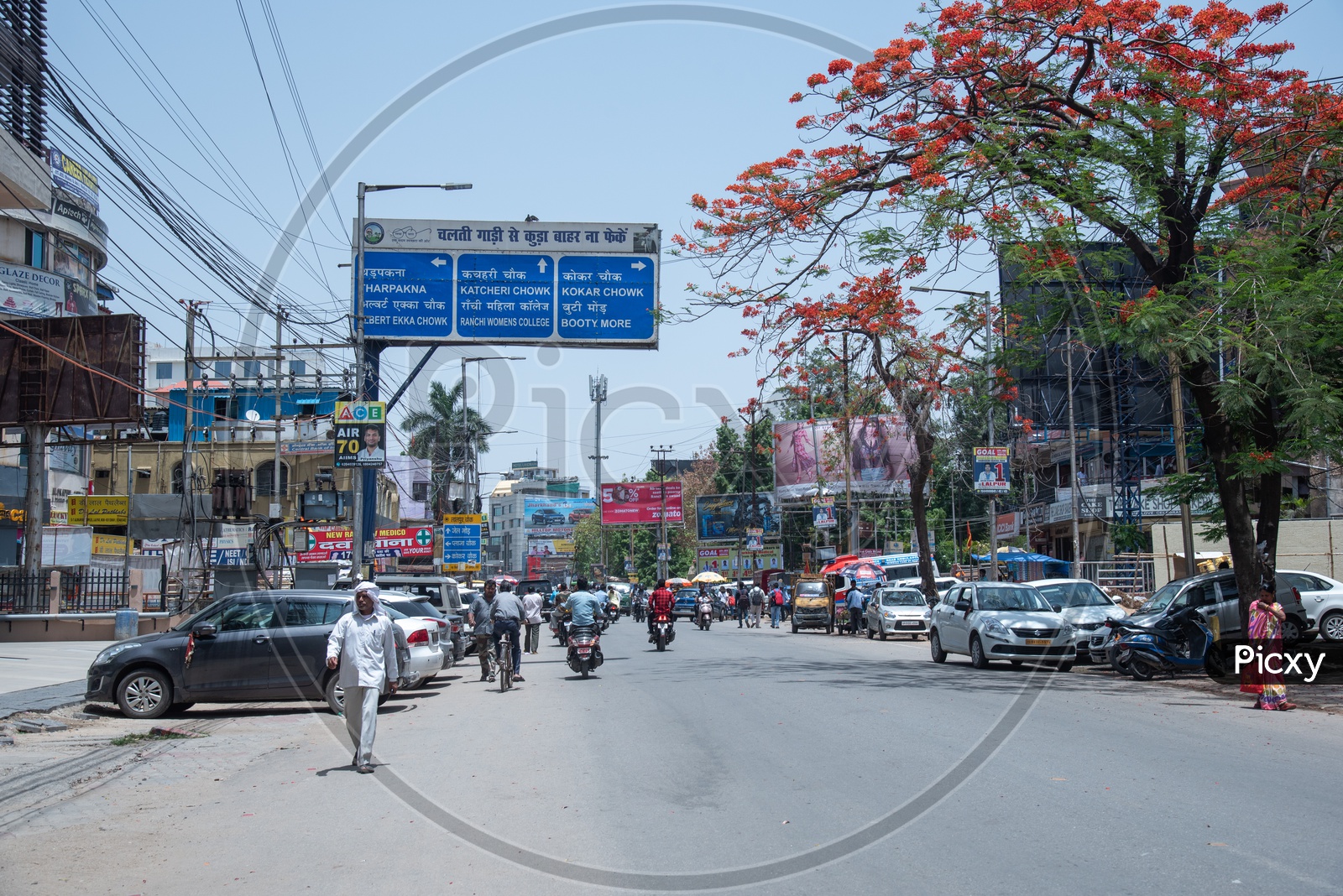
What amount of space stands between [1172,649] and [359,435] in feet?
51.1

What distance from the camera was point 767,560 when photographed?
8600 cm

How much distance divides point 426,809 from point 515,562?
137029 millimetres

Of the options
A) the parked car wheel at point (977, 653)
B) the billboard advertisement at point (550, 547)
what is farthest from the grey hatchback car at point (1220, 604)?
the billboard advertisement at point (550, 547)

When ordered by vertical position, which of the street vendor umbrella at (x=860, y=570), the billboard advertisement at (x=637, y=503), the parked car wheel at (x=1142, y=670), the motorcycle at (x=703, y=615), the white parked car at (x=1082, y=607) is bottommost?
the motorcycle at (x=703, y=615)

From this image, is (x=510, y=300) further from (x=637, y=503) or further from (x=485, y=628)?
(x=637, y=503)

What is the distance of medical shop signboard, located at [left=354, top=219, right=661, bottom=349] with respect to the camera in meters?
22.7

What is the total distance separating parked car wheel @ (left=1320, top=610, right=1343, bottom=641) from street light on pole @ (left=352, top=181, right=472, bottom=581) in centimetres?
1777

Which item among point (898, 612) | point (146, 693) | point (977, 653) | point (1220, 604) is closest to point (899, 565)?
point (898, 612)

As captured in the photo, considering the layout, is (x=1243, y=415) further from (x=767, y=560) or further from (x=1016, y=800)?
(x=767, y=560)

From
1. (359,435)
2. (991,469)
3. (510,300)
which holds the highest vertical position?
(510,300)

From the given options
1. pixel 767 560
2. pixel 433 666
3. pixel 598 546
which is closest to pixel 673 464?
pixel 598 546

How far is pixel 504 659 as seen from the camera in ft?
59.0

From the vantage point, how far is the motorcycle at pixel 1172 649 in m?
17.2

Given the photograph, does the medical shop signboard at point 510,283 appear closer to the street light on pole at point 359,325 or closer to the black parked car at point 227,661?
the street light on pole at point 359,325
